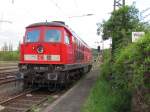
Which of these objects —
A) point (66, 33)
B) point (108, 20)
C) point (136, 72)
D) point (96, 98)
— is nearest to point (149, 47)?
point (136, 72)

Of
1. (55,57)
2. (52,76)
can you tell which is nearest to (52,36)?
(55,57)

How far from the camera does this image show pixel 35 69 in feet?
61.5

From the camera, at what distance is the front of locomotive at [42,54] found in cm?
1852

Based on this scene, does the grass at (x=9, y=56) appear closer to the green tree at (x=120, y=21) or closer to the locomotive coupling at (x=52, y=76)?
the green tree at (x=120, y=21)

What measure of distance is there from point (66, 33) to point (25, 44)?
2.12 m

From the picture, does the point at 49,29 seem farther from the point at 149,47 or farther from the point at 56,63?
the point at 149,47

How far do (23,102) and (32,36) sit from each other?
528 cm

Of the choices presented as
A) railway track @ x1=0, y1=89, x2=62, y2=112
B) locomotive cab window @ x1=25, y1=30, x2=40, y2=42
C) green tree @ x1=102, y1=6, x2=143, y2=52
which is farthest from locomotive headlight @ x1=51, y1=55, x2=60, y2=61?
green tree @ x1=102, y1=6, x2=143, y2=52

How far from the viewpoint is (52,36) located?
19.3m

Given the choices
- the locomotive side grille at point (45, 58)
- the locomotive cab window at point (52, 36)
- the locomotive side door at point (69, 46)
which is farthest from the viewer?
the locomotive side door at point (69, 46)

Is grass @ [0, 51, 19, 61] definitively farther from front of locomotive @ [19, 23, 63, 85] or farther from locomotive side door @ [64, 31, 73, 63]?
front of locomotive @ [19, 23, 63, 85]

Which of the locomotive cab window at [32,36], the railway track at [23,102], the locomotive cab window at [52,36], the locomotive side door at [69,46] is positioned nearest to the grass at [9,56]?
the locomotive side door at [69,46]

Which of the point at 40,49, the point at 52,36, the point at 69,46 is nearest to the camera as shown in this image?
the point at 40,49

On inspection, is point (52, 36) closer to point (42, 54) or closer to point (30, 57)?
point (42, 54)
